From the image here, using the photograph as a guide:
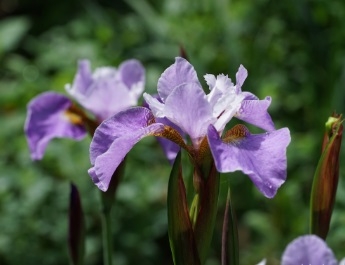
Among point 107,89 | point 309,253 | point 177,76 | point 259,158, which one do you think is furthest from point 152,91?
point 309,253

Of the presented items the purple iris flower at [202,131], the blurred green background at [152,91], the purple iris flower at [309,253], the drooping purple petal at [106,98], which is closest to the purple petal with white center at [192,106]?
the purple iris flower at [202,131]

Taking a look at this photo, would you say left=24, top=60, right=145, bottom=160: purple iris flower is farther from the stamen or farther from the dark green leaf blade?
the dark green leaf blade

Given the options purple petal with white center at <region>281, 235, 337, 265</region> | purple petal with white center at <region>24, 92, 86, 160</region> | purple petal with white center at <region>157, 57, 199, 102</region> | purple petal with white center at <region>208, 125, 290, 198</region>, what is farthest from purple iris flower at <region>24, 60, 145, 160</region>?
purple petal with white center at <region>281, 235, 337, 265</region>

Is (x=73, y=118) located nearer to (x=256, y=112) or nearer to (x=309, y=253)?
(x=256, y=112)

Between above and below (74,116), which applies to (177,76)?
above

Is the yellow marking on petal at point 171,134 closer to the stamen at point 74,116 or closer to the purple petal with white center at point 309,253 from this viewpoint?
the purple petal with white center at point 309,253

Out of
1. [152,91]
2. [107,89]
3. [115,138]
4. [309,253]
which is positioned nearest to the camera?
[309,253]

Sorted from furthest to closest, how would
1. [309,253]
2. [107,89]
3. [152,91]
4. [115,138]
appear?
[152,91]
[107,89]
[115,138]
[309,253]

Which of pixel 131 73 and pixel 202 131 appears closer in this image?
pixel 202 131

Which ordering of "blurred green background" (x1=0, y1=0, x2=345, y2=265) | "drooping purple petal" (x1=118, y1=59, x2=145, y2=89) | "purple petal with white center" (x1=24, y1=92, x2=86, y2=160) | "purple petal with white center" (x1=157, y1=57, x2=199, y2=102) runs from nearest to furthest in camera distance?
"purple petal with white center" (x1=157, y1=57, x2=199, y2=102)
"purple petal with white center" (x1=24, y1=92, x2=86, y2=160)
"drooping purple petal" (x1=118, y1=59, x2=145, y2=89)
"blurred green background" (x1=0, y1=0, x2=345, y2=265)
